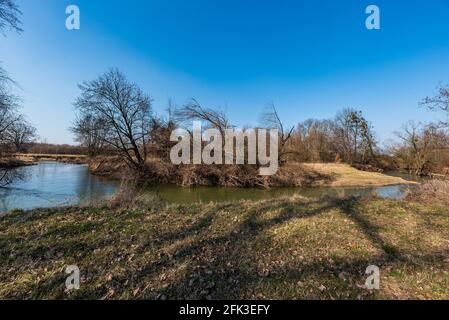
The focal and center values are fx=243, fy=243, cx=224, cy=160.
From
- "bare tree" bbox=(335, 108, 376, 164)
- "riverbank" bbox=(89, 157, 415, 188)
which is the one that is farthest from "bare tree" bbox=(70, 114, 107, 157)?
"bare tree" bbox=(335, 108, 376, 164)

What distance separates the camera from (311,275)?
11.2ft

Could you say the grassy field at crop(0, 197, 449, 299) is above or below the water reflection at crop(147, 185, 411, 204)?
above

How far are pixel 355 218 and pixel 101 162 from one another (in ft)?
77.5

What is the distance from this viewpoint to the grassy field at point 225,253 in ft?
10.2

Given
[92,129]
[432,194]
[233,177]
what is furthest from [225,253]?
[92,129]

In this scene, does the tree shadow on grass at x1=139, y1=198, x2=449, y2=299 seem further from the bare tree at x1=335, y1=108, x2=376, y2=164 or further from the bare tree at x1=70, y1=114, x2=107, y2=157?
the bare tree at x1=335, y1=108, x2=376, y2=164

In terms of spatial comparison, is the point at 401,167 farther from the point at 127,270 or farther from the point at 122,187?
the point at 127,270

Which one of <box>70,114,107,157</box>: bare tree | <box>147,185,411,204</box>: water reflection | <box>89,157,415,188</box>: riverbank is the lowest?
<box>147,185,411,204</box>: water reflection

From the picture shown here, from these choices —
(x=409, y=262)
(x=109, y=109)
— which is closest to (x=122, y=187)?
(x=409, y=262)

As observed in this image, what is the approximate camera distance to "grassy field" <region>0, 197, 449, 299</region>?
3.12m

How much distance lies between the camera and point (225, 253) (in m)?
4.20

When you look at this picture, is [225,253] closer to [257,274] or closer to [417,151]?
[257,274]

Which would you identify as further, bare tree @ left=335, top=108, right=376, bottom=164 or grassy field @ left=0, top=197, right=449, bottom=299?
bare tree @ left=335, top=108, right=376, bottom=164

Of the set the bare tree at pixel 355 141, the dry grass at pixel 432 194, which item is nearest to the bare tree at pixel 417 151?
the bare tree at pixel 355 141
